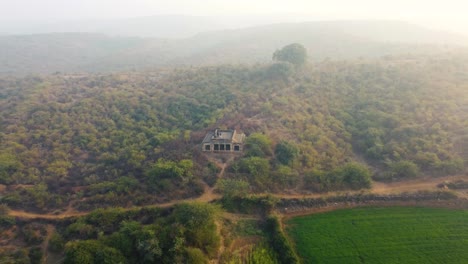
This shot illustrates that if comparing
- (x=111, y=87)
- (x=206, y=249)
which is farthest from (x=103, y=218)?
(x=111, y=87)

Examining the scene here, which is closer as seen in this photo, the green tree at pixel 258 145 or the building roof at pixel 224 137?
the green tree at pixel 258 145

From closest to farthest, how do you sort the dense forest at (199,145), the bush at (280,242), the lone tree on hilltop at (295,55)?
the bush at (280,242) → the dense forest at (199,145) → the lone tree on hilltop at (295,55)

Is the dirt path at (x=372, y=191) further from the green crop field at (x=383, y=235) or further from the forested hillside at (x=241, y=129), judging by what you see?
the green crop field at (x=383, y=235)

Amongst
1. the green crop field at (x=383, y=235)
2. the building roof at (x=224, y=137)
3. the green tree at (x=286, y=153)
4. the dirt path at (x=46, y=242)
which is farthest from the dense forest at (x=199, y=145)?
the green crop field at (x=383, y=235)

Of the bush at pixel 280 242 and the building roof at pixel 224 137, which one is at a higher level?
the building roof at pixel 224 137

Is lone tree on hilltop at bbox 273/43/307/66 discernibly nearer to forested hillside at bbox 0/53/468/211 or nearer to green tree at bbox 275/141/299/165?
forested hillside at bbox 0/53/468/211

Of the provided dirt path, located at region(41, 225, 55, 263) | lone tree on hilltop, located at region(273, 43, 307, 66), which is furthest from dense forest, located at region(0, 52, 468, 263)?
lone tree on hilltop, located at region(273, 43, 307, 66)

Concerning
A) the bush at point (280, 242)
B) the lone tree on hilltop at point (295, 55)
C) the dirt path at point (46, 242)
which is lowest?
the dirt path at point (46, 242)
